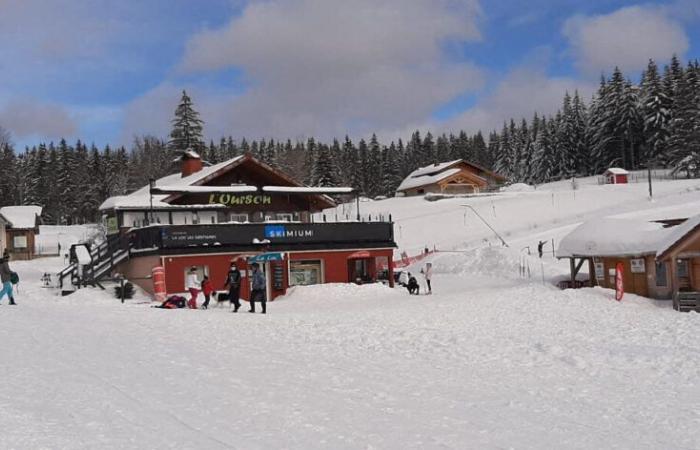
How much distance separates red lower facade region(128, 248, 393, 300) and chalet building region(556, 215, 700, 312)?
30.7 ft

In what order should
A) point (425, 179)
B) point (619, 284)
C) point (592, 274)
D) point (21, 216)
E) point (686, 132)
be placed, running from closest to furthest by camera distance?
1. point (619, 284)
2. point (592, 274)
3. point (21, 216)
4. point (686, 132)
5. point (425, 179)

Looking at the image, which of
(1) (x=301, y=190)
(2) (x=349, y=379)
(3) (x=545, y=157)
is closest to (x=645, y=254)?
(1) (x=301, y=190)

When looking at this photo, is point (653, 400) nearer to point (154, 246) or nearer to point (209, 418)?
point (209, 418)

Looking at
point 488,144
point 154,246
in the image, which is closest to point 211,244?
point 154,246

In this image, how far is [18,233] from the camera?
189 ft

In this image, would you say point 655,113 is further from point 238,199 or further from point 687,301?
point 687,301

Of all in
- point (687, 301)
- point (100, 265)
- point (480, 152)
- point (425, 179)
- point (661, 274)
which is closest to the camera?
point (687, 301)

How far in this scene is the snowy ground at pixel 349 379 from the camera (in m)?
7.37

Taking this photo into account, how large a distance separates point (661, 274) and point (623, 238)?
7.40ft

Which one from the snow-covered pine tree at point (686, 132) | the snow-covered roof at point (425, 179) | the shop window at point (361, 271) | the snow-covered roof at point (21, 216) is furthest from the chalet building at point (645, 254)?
the snow-covered roof at point (425, 179)

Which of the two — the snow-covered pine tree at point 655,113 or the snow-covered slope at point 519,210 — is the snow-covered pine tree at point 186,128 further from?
the snow-covered pine tree at point 655,113

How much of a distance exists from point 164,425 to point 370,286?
24352 mm

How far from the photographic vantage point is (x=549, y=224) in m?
57.7

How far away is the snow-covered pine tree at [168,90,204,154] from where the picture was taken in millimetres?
72625
